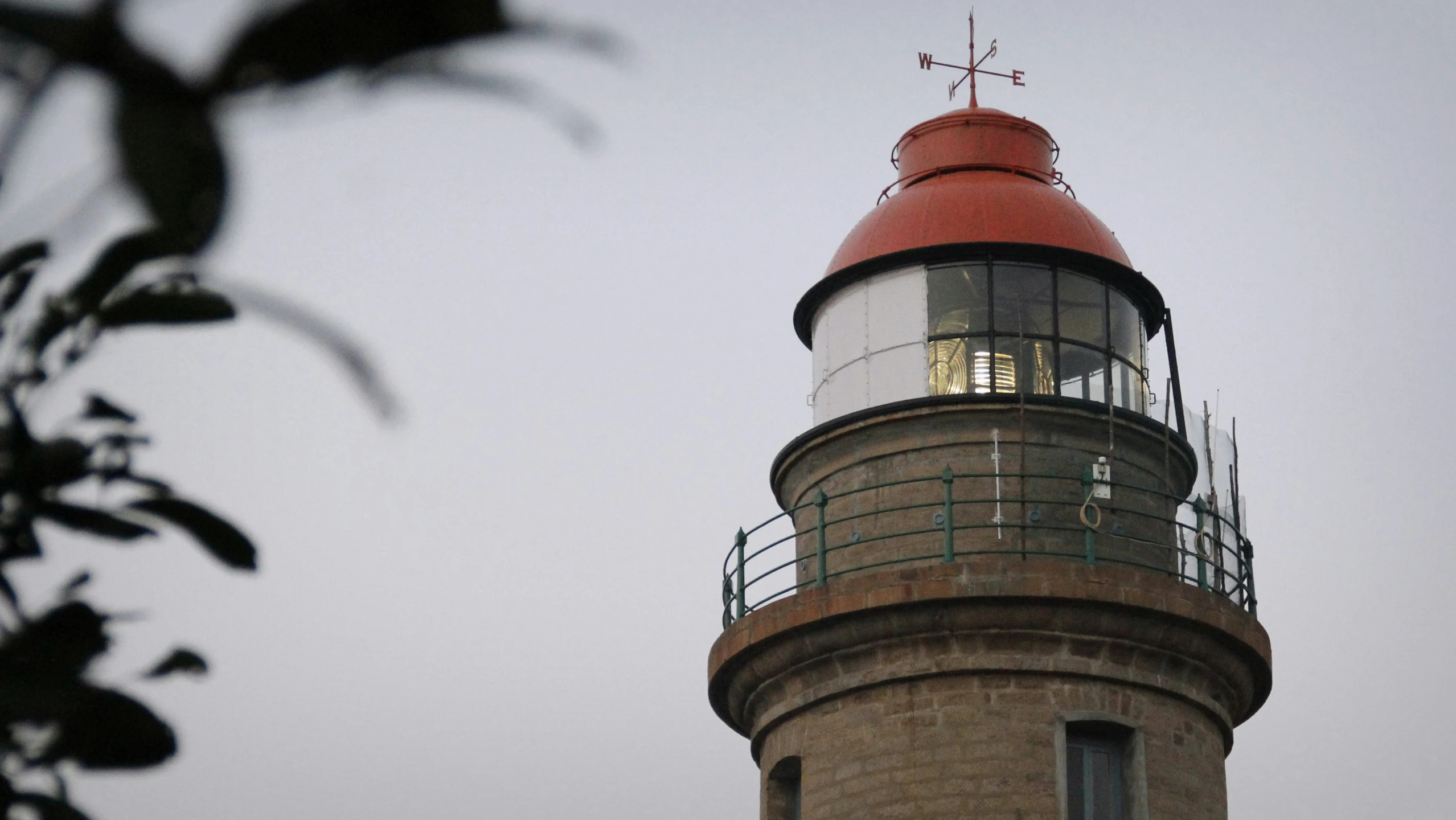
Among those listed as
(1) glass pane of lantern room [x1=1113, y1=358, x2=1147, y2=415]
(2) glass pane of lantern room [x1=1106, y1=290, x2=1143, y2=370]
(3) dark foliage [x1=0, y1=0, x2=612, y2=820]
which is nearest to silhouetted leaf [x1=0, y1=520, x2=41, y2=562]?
(3) dark foliage [x1=0, y1=0, x2=612, y2=820]

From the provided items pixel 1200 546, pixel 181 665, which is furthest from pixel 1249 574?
pixel 181 665

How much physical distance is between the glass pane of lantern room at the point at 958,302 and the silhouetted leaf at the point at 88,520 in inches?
634

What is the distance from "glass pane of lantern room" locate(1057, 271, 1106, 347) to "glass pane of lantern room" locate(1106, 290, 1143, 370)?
0.46ft

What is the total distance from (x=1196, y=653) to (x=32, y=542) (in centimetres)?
1579

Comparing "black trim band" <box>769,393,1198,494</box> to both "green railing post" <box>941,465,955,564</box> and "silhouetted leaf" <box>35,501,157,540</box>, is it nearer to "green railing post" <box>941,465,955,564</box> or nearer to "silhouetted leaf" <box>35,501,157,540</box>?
"green railing post" <box>941,465,955,564</box>

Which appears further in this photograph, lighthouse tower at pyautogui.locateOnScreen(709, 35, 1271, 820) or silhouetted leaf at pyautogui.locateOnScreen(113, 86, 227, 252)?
lighthouse tower at pyautogui.locateOnScreen(709, 35, 1271, 820)

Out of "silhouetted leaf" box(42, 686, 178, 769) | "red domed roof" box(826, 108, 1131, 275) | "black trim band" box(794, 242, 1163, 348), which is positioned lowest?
"silhouetted leaf" box(42, 686, 178, 769)

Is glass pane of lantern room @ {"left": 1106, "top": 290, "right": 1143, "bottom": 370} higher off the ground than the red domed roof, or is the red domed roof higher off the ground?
the red domed roof

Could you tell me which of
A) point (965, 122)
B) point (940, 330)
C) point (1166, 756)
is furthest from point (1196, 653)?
point (965, 122)

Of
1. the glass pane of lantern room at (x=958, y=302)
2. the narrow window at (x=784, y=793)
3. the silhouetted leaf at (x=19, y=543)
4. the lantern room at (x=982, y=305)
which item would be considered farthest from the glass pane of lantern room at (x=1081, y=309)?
the silhouetted leaf at (x=19, y=543)

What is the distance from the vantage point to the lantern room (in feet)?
59.2

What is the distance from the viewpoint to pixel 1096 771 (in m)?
16.7

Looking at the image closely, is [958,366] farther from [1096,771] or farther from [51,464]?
[51,464]

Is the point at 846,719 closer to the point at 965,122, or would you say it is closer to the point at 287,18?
the point at 965,122
